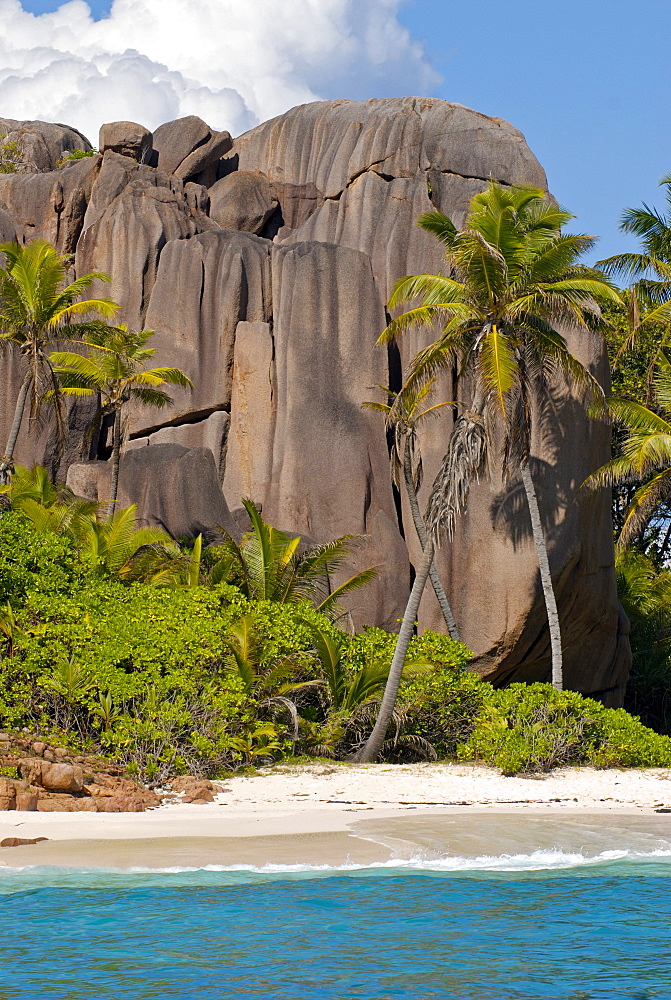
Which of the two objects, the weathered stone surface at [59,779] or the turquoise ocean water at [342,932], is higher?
the weathered stone surface at [59,779]

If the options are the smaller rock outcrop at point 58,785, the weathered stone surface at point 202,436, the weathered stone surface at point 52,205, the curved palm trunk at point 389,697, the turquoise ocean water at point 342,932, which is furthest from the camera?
the weathered stone surface at point 52,205

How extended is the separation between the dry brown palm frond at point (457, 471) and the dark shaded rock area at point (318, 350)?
5620 millimetres

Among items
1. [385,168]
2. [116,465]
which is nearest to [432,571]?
[116,465]

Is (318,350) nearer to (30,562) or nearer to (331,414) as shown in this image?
(331,414)

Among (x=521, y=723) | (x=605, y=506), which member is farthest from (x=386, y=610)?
(x=521, y=723)

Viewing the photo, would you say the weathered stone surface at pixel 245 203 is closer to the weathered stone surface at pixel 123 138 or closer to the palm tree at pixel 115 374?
the weathered stone surface at pixel 123 138

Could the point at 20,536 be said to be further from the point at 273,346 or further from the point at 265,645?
the point at 273,346

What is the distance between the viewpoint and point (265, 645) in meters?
16.0

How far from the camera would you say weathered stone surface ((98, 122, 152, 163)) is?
3216 cm

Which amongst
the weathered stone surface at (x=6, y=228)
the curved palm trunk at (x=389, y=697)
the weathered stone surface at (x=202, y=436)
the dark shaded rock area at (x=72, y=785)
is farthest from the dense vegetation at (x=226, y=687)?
the weathered stone surface at (x=6, y=228)

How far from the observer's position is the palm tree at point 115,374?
23.8 meters

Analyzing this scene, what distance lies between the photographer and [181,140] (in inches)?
1308

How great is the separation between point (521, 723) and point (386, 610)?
282 inches

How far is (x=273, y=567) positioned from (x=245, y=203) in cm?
1683
